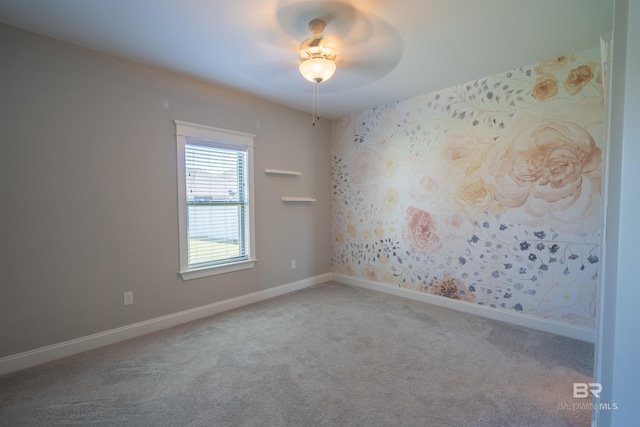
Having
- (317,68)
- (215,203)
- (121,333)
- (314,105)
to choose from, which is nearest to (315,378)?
(121,333)

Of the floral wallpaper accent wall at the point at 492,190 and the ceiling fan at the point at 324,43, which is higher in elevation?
the ceiling fan at the point at 324,43

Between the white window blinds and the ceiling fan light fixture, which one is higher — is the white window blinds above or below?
below

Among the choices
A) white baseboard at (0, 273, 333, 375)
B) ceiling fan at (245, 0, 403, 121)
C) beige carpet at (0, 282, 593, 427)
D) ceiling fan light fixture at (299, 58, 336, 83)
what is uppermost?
ceiling fan at (245, 0, 403, 121)

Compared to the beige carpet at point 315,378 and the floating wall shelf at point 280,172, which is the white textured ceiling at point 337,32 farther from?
the beige carpet at point 315,378

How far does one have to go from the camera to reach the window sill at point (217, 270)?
10.4 ft

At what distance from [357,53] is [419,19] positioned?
2.00 ft

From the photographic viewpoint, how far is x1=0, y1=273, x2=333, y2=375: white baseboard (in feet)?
7.36

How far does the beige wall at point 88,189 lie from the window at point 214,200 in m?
0.11

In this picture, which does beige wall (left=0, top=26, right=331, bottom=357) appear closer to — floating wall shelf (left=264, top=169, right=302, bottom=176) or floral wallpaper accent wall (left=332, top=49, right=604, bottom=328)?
floating wall shelf (left=264, top=169, right=302, bottom=176)

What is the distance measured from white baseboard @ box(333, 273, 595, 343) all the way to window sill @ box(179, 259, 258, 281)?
1774mm

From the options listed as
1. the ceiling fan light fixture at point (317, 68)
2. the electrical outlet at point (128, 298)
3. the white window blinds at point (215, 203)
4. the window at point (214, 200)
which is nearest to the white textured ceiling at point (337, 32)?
the ceiling fan light fixture at point (317, 68)

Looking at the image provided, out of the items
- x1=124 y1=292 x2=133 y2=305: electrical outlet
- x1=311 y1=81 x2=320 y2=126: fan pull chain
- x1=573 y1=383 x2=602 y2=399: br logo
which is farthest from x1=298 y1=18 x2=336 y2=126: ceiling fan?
x1=573 y1=383 x2=602 y2=399: br logo

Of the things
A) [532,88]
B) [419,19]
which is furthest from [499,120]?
[419,19]

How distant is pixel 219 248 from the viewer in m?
3.47
